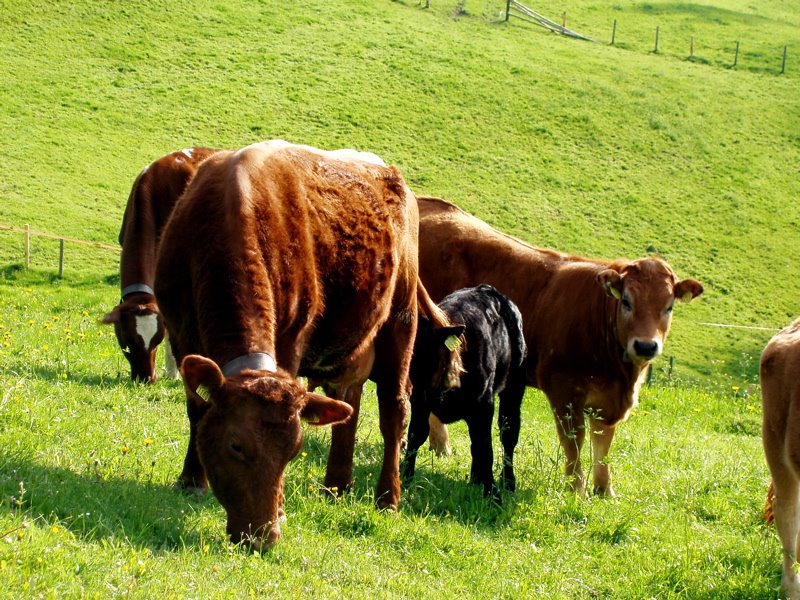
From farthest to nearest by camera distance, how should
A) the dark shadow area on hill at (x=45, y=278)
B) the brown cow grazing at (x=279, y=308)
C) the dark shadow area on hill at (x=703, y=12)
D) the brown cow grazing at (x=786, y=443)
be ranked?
the dark shadow area on hill at (x=703, y=12)
the dark shadow area on hill at (x=45, y=278)
the brown cow grazing at (x=786, y=443)
the brown cow grazing at (x=279, y=308)

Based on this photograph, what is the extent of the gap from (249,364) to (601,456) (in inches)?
200

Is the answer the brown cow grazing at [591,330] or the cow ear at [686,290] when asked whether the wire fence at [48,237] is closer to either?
the brown cow grazing at [591,330]

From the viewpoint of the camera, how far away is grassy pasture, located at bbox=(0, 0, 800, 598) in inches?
235

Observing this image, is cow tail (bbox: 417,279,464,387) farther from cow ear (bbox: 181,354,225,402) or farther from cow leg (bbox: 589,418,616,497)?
cow ear (bbox: 181,354,225,402)

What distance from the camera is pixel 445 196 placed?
127 feet

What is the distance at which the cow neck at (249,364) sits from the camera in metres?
5.83

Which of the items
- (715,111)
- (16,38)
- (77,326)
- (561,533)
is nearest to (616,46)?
(715,111)

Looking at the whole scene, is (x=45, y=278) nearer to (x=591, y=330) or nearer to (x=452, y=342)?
(x=591, y=330)

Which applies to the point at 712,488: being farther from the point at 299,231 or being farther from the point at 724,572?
the point at 299,231

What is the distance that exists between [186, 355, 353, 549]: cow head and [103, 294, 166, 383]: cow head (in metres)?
5.78

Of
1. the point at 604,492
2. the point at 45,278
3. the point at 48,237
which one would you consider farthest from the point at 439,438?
the point at 48,237

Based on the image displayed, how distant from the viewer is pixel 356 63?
163 feet

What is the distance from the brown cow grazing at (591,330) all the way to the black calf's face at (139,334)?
12.8ft

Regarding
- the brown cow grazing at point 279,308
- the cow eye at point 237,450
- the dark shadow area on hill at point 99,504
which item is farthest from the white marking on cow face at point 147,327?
the cow eye at point 237,450
